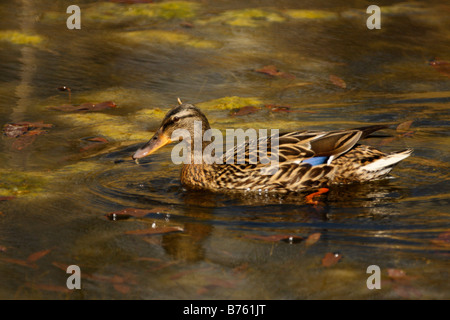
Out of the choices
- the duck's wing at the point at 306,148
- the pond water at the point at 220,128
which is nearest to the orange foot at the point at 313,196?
the pond water at the point at 220,128

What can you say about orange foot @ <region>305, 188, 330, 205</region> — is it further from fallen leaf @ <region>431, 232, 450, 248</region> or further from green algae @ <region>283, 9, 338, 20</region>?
green algae @ <region>283, 9, 338, 20</region>

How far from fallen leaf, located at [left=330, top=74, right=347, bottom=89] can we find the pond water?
34mm

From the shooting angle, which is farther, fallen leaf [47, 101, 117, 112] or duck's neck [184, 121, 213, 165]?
fallen leaf [47, 101, 117, 112]

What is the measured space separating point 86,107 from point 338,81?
349cm

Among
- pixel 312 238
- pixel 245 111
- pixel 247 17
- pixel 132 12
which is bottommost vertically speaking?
pixel 312 238

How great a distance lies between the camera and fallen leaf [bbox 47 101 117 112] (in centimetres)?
918

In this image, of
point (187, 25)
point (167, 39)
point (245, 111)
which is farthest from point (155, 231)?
point (187, 25)

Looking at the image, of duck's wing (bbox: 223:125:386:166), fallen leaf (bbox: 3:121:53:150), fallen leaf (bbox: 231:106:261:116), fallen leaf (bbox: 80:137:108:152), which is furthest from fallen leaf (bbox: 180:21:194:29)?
duck's wing (bbox: 223:125:386:166)

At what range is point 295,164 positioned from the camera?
712 cm

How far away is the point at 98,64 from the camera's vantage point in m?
10.9

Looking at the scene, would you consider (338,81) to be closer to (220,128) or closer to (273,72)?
(273,72)
